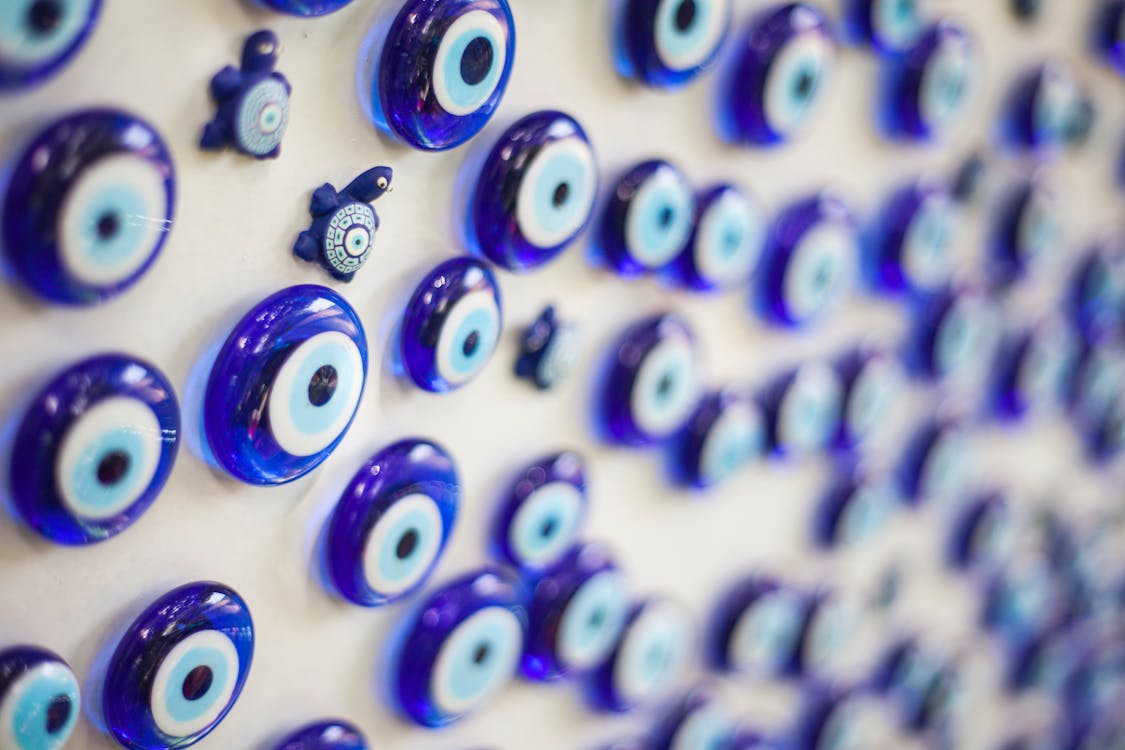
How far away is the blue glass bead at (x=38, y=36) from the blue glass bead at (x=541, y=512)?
0.49 metres

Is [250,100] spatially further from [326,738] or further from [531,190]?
[326,738]

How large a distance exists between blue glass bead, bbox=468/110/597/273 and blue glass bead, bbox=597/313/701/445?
160mm

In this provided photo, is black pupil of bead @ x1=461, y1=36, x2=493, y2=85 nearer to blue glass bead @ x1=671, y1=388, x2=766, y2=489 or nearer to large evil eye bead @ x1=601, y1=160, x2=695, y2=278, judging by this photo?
large evil eye bead @ x1=601, y1=160, x2=695, y2=278

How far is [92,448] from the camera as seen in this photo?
22.7 inches

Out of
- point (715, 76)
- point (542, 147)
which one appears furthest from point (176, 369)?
point (715, 76)

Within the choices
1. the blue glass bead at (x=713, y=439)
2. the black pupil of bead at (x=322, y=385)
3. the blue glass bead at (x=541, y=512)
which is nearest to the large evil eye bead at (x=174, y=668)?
the black pupil of bead at (x=322, y=385)

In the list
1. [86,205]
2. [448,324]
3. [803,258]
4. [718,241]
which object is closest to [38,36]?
[86,205]

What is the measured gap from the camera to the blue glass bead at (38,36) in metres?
0.51

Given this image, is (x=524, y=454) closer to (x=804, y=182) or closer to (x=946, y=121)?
(x=804, y=182)

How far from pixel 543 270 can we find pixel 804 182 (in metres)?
0.35

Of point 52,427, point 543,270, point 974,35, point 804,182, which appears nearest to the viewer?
point 52,427

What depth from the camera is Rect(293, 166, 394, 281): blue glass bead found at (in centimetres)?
67

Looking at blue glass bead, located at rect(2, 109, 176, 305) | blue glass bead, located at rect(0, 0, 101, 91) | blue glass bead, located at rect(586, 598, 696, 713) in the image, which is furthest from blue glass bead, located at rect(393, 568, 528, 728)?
blue glass bead, located at rect(0, 0, 101, 91)

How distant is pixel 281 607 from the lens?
0.75m
